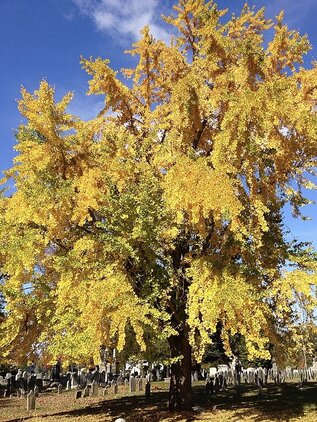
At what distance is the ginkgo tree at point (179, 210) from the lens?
949cm

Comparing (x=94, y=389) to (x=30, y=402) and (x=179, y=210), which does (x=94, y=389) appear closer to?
(x=30, y=402)

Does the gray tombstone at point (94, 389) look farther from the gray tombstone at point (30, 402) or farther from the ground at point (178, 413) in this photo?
the gray tombstone at point (30, 402)

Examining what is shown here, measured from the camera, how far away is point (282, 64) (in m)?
11.9

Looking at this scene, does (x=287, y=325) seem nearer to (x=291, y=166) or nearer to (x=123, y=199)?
(x=291, y=166)

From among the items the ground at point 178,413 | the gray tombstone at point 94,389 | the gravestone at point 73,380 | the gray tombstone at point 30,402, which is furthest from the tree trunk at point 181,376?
the gravestone at point 73,380

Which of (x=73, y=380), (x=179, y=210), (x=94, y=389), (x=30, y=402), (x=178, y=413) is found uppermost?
(x=179, y=210)

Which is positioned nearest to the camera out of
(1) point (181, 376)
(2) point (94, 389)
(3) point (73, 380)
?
(1) point (181, 376)

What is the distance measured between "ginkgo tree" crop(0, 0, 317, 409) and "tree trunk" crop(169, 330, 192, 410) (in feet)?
3.70

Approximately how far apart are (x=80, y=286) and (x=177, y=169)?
355cm

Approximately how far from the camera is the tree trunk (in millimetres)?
12883

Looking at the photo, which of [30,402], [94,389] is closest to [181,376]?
[30,402]

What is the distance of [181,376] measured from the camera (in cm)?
1318

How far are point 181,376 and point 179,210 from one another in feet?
20.2

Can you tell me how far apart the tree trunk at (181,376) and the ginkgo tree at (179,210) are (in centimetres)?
113
